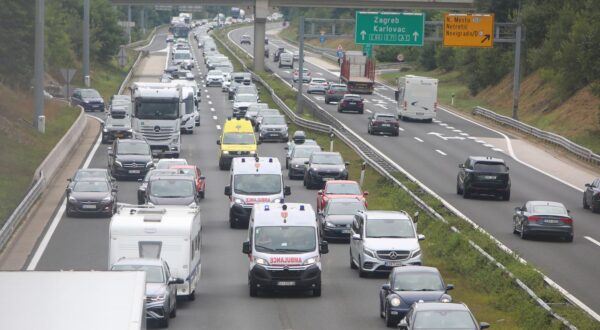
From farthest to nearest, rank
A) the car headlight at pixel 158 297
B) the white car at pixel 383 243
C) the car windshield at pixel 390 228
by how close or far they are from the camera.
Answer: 1. the car windshield at pixel 390 228
2. the white car at pixel 383 243
3. the car headlight at pixel 158 297

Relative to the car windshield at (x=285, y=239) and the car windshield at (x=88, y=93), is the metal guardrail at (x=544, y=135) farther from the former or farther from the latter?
the car windshield at (x=285, y=239)

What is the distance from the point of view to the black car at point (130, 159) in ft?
177

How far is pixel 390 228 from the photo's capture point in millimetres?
34219

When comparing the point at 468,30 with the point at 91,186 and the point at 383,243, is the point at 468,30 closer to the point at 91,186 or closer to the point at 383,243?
the point at 91,186

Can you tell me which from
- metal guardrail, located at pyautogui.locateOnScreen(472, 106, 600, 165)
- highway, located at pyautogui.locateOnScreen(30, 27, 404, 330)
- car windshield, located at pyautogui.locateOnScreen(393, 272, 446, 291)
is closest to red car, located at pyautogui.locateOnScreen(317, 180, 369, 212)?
highway, located at pyautogui.locateOnScreen(30, 27, 404, 330)

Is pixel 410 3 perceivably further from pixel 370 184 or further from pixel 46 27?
pixel 370 184

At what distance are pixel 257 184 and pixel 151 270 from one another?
1544cm

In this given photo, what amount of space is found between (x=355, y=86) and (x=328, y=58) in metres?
56.5

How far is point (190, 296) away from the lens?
98.3ft

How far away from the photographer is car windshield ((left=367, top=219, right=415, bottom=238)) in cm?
3397

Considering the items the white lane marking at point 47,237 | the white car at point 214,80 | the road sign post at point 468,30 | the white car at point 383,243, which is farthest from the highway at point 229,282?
the white car at point 214,80

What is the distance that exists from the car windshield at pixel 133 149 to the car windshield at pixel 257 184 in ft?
43.2

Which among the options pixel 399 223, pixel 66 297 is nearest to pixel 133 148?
pixel 399 223

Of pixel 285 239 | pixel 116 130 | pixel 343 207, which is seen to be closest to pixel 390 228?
pixel 285 239
